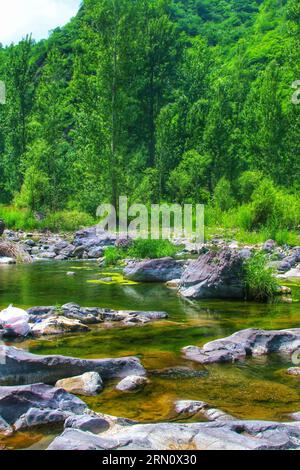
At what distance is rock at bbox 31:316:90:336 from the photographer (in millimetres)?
9367

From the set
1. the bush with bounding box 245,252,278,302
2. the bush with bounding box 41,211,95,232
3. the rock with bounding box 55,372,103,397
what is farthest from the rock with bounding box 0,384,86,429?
the bush with bounding box 41,211,95,232

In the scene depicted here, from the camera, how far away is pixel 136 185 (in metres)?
37.0

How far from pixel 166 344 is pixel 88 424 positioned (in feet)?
12.3

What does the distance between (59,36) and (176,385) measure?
93799 millimetres

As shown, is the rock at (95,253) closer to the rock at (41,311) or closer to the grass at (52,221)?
the rock at (41,311)

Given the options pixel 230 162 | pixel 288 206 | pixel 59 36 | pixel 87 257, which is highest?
pixel 59 36

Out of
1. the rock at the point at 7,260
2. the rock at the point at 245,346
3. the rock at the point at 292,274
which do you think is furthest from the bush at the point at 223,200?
the rock at the point at 245,346

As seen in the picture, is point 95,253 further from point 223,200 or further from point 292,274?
point 223,200

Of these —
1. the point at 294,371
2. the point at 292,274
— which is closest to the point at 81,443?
the point at 294,371

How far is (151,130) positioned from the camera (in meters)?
54.7

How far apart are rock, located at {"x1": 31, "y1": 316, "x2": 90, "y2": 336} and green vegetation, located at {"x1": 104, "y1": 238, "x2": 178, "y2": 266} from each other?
9069 millimetres
